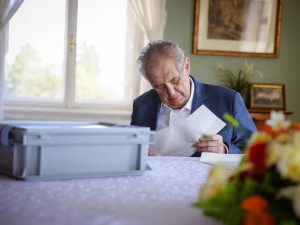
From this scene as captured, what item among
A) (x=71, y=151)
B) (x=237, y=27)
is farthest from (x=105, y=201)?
(x=237, y=27)

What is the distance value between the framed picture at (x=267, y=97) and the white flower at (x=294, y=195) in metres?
3.29

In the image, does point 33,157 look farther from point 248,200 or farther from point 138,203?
point 248,200

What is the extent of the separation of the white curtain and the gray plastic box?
8.49ft

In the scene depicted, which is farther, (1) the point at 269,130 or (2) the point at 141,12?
(2) the point at 141,12

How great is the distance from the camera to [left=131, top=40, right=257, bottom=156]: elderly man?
77.4 inches

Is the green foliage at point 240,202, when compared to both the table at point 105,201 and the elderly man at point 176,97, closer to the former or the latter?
the table at point 105,201

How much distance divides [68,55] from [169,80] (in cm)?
203

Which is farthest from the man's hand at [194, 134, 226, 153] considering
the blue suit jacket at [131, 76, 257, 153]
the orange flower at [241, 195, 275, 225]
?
the orange flower at [241, 195, 275, 225]

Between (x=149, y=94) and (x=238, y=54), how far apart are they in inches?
77.0

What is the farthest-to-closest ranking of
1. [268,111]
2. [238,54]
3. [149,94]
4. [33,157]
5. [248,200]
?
1. [238,54]
2. [268,111]
3. [149,94]
4. [33,157]
5. [248,200]

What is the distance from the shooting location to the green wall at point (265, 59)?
3.78m

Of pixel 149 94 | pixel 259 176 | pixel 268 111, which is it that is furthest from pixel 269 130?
pixel 268 111

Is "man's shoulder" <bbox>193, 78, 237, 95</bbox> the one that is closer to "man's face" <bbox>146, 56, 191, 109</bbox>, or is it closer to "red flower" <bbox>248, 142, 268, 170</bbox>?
"man's face" <bbox>146, 56, 191, 109</bbox>

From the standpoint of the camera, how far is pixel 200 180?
3.48ft
